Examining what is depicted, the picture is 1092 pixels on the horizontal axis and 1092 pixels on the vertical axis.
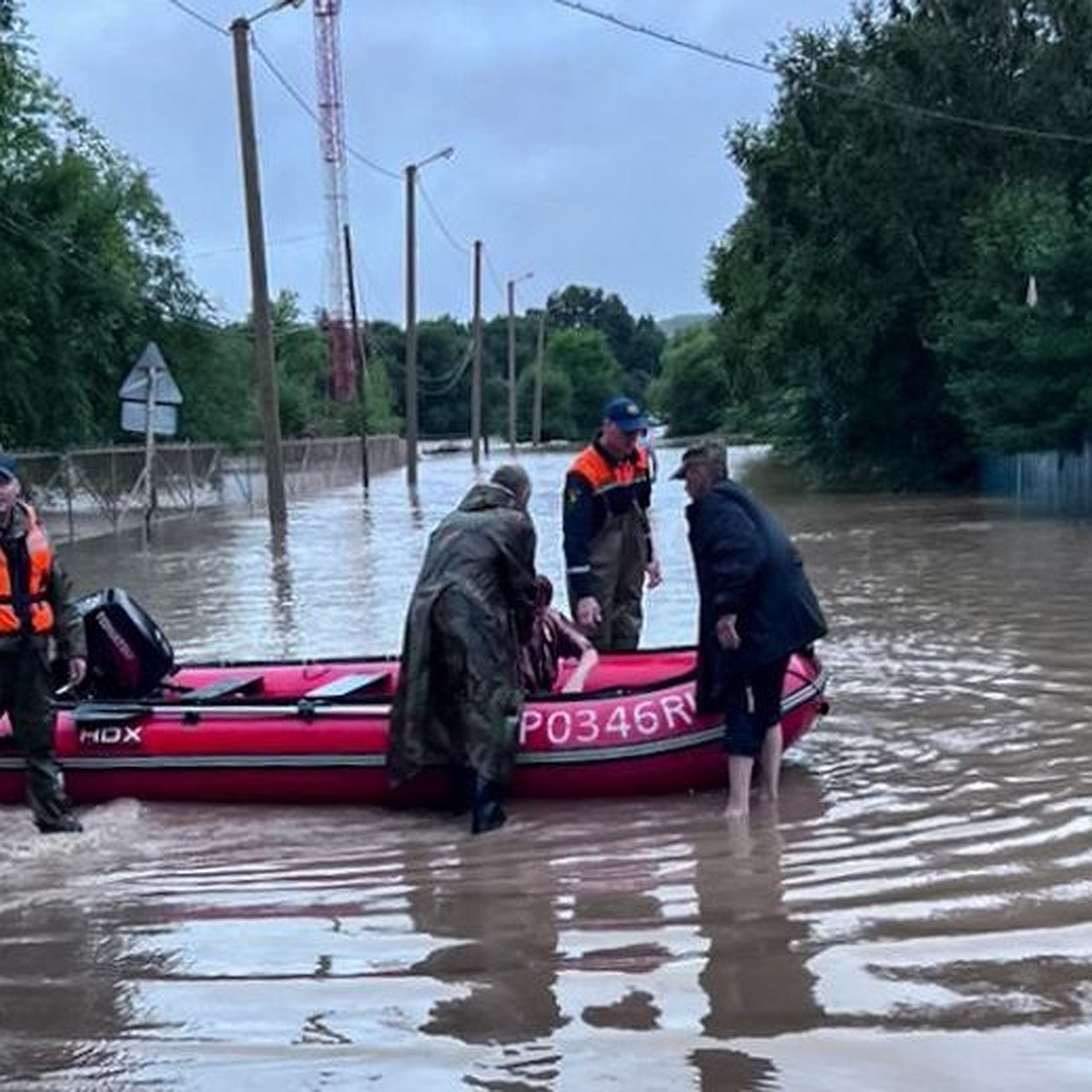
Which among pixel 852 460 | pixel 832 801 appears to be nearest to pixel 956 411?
pixel 852 460

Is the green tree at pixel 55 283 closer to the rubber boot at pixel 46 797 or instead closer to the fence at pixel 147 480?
the fence at pixel 147 480

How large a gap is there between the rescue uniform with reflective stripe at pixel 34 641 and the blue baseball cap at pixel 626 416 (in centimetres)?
294

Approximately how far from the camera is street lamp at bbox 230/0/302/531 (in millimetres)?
26531

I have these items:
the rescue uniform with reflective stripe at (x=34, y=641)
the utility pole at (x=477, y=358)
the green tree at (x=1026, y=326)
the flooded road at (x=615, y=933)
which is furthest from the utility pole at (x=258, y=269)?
the utility pole at (x=477, y=358)

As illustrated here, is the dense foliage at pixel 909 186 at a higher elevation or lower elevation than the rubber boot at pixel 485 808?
higher

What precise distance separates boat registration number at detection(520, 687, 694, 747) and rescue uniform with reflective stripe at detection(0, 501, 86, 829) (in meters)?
2.03

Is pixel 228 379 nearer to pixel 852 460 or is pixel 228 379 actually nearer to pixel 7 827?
pixel 852 460

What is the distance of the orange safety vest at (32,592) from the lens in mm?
7613

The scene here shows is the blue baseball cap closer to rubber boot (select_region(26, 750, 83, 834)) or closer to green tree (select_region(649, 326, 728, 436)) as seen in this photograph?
rubber boot (select_region(26, 750, 83, 834))

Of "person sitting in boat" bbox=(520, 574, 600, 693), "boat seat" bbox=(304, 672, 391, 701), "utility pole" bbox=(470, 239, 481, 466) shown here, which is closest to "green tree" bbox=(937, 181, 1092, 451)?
"person sitting in boat" bbox=(520, 574, 600, 693)

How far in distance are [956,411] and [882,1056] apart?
30.6 metres

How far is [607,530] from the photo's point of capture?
959cm

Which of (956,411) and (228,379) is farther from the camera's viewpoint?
(228,379)

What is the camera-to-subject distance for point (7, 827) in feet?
26.0
